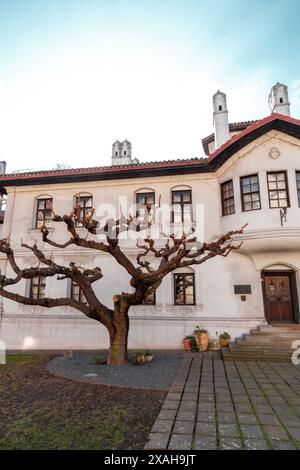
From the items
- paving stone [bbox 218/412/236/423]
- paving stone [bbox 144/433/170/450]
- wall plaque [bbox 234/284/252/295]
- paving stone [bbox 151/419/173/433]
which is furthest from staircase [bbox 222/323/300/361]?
paving stone [bbox 144/433/170/450]

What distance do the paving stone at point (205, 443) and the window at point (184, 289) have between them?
24.6 feet

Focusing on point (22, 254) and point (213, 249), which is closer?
point (213, 249)

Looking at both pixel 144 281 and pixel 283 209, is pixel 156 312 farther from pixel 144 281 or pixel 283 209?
pixel 283 209

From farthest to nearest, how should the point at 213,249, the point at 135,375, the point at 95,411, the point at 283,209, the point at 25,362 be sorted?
the point at 283,209, the point at 25,362, the point at 213,249, the point at 135,375, the point at 95,411

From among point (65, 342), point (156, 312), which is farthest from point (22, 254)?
point (156, 312)

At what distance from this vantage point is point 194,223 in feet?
39.1

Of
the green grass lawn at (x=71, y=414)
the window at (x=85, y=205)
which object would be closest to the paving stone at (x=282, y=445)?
the green grass lawn at (x=71, y=414)

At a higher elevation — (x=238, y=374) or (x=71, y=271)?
(x=71, y=271)

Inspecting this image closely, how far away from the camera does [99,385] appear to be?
6.66m

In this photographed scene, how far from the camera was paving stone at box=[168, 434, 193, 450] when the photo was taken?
3.79 m

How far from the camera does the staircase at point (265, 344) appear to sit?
9.12 metres

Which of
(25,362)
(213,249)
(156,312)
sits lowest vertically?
(25,362)

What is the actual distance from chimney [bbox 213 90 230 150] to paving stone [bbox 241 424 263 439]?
12083 mm

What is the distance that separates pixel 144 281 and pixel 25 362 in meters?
5.61
